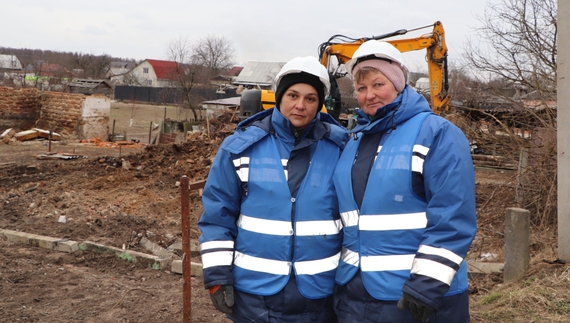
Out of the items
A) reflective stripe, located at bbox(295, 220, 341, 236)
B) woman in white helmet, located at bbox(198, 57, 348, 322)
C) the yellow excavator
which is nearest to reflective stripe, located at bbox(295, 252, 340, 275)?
woman in white helmet, located at bbox(198, 57, 348, 322)

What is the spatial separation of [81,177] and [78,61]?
162ft

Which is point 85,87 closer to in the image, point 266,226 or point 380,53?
point 266,226

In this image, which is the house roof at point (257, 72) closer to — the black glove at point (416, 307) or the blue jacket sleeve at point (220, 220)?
the blue jacket sleeve at point (220, 220)

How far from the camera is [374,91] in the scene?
8.63 ft

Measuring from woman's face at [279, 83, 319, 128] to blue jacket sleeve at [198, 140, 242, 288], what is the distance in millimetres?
362

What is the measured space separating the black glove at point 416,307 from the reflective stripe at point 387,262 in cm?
15

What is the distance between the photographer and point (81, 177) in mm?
13906

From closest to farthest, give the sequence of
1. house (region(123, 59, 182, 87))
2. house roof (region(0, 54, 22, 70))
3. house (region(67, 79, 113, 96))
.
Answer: house (region(67, 79, 113, 96)), house roof (region(0, 54, 22, 70)), house (region(123, 59, 182, 87))

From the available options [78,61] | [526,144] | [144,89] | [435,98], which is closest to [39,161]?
[435,98]

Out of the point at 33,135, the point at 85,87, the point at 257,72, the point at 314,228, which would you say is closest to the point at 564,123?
the point at 314,228

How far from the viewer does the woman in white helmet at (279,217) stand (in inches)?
105

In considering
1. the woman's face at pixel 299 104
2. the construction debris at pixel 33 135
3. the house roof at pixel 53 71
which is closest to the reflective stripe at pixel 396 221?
the woman's face at pixel 299 104

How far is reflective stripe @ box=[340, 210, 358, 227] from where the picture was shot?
2.52 m

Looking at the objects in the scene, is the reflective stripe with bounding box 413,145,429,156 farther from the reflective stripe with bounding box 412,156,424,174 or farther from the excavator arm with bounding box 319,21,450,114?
the excavator arm with bounding box 319,21,450,114
